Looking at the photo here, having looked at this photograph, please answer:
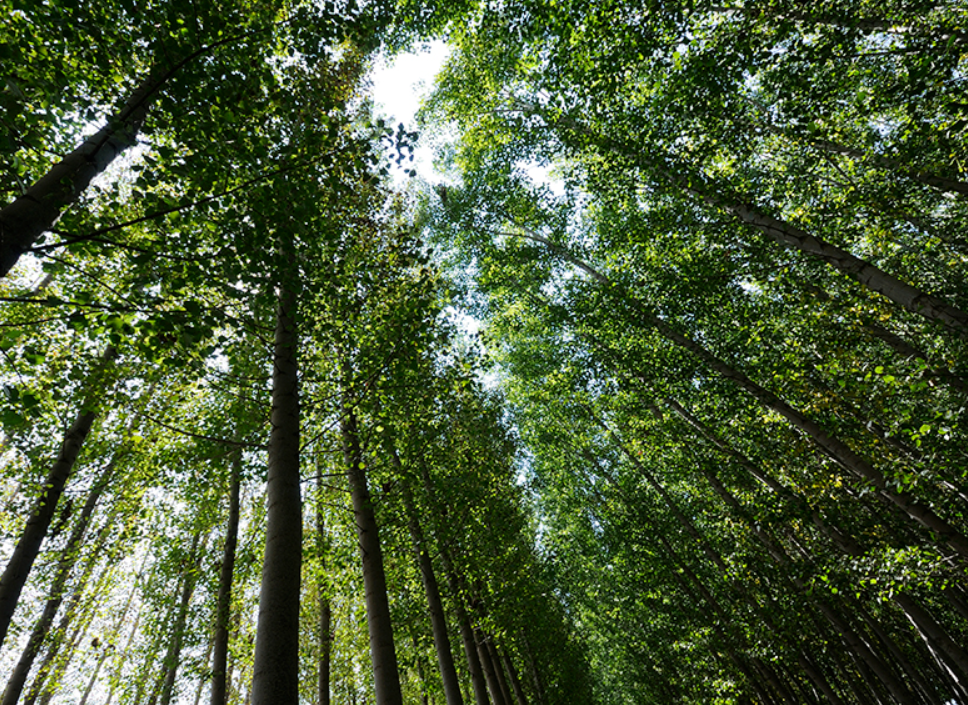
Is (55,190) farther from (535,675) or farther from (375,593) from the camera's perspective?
(535,675)

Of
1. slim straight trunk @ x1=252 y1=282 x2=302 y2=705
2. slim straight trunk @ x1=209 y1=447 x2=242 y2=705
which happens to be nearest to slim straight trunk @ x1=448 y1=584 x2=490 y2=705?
slim straight trunk @ x1=209 y1=447 x2=242 y2=705

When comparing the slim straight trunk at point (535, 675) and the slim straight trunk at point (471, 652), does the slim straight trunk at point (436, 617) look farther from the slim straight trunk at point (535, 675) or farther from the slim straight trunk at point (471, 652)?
the slim straight trunk at point (535, 675)

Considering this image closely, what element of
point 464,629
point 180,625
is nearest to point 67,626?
point 180,625

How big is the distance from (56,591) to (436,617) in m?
9.92

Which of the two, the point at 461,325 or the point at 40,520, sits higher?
the point at 461,325

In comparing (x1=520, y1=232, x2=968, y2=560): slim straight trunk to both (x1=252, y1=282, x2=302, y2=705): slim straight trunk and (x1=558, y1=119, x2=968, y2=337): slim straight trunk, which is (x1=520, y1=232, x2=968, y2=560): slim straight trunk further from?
(x1=252, y1=282, x2=302, y2=705): slim straight trunk

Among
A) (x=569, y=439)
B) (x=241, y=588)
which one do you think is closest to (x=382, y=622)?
(x=241, y=588)

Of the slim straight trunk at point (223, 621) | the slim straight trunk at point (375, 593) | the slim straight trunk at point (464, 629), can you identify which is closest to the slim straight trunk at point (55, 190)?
the slim straight trunk at point (375, 593)

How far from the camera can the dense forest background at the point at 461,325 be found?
3711mm

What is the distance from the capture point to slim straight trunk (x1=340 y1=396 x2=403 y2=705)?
5477 mm

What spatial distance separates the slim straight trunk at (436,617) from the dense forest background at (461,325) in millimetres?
77

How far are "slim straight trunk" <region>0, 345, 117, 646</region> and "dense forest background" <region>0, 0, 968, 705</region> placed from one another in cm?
4

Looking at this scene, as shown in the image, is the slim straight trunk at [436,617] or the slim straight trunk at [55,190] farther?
the slim straight trunk at [436,617]

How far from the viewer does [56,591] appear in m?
10.5
